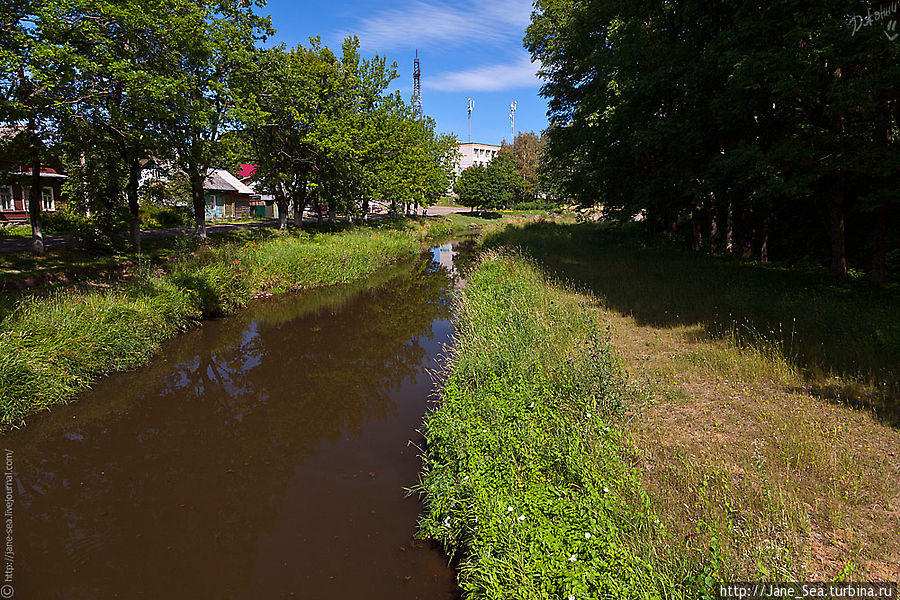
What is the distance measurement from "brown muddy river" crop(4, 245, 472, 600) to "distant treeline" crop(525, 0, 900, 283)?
9950 millimetres

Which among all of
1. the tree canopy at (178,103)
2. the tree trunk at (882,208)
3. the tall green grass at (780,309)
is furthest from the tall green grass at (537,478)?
the tree canopy at (178,103)

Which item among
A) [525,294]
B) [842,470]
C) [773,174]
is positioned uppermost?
[773,174]

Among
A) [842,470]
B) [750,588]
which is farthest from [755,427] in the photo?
[750,588]

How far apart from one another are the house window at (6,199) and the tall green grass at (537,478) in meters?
34.5

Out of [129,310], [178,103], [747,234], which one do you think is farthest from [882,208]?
[178,103]

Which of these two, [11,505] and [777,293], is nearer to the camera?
[11,505]

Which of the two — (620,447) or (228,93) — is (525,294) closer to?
(620,447)

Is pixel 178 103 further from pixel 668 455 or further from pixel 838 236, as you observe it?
pixel 838 236

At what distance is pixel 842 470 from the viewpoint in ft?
15.9

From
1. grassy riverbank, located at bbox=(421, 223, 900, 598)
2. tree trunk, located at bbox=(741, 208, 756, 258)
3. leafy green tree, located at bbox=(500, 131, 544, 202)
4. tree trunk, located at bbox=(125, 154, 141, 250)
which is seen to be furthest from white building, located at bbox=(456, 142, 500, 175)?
grassy riverbank, located at bbox=(421, 223, 900, 598)

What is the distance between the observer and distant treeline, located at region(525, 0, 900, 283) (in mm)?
9438

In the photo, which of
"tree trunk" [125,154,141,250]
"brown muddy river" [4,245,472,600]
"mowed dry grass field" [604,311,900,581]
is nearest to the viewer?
"mowed dry grass field" [604,311,900,581]

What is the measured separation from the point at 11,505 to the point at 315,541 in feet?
15.2

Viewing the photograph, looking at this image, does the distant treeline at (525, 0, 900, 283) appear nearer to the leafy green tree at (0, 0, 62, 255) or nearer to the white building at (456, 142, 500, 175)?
the leafy green tree at (0, 0, 62, 255)
